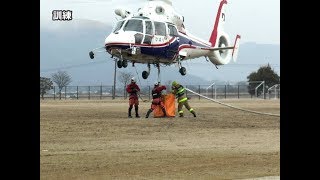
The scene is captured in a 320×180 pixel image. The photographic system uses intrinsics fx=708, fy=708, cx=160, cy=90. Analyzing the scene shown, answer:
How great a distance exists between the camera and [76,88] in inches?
2544

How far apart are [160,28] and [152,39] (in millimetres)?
942

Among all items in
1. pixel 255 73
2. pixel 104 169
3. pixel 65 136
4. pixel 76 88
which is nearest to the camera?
pixel 104 169

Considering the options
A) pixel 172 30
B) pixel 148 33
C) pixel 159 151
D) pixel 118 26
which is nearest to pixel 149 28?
pixel 148 33

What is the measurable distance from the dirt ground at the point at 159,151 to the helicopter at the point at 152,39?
395 inches

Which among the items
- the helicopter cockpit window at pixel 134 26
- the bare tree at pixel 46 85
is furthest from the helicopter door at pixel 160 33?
the bare tree at pixel 46 85

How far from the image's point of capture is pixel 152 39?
32.8m

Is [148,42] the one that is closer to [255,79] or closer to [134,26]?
[134,26]

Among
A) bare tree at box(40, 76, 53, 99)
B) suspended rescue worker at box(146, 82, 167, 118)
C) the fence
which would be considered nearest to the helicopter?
suspended rescue worker at box(146, 82, 167, 118)

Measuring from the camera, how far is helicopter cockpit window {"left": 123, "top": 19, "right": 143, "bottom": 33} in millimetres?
31141

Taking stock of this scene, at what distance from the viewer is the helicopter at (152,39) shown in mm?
30875

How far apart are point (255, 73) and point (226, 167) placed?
59514 millimetres
